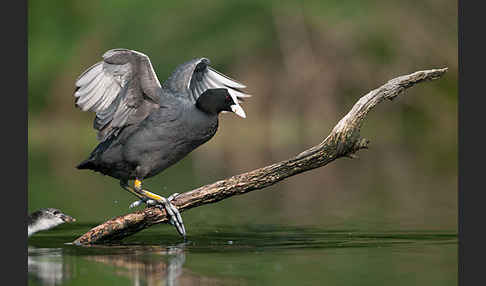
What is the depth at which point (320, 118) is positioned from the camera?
22719mm

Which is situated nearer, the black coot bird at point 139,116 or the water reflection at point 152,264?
the water reflection at point 152,264

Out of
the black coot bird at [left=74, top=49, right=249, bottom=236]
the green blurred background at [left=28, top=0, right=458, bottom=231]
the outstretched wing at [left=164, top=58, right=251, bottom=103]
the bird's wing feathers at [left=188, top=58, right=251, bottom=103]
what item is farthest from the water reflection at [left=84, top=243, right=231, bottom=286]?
the green blurred background at [left=28, top=0, right=458, bottom=231]

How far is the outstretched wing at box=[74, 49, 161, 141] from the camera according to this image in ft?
25.8

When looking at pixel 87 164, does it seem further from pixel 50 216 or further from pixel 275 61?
pixel 275 61

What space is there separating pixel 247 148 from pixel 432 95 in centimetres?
613

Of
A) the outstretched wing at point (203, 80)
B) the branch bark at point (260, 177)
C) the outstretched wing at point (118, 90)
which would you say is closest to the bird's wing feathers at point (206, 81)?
the outstretched wing at point (203, 80)

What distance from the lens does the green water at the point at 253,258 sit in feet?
18.9

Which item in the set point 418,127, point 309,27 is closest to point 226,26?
point 309,27

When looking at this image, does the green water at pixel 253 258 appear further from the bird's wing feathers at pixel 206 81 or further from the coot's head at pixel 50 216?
the bird's wing feathers at pixel 206 81

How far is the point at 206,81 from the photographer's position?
948 centimetres

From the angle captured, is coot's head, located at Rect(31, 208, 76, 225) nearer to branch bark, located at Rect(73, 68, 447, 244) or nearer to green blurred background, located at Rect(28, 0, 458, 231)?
branch bark, located at Rect(73, 68, 447, 244)

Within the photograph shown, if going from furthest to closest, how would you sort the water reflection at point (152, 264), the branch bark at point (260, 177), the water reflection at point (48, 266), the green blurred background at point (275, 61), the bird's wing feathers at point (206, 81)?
the green blurred background at point (275, 61), the bird's wing feathers at point (206, 81), the branch bark at point (260, 177), the water reflection at point (48, 266), the water reflection at point (152, 264)

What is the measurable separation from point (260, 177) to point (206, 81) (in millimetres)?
2218

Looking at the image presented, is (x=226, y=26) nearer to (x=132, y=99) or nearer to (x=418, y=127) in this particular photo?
(x=418, y=127)
